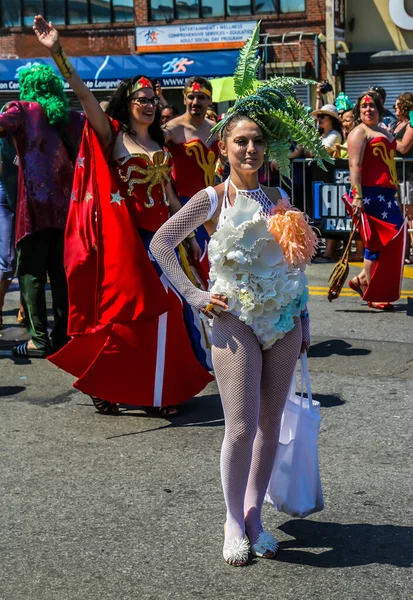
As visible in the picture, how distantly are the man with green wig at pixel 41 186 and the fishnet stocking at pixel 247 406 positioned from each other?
13.0 feet

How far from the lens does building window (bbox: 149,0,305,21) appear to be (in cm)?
2973

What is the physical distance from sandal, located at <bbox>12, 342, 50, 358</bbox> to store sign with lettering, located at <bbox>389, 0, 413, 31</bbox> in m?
21.9

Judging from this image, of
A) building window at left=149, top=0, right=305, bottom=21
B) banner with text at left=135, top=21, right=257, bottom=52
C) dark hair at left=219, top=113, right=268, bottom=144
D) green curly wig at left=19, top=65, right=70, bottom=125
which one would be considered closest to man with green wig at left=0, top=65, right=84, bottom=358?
green curly wig at left=19, top=65, right=70, bottom=125

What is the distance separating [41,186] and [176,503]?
12.0ft

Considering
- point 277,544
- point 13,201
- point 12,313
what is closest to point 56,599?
point 277,544

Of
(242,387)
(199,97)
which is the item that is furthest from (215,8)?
(242,387)

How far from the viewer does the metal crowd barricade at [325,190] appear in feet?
42.8

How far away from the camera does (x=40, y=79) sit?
7.38m

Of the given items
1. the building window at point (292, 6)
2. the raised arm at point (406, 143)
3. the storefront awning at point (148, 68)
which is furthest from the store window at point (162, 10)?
the raised arm at point (406, 143)

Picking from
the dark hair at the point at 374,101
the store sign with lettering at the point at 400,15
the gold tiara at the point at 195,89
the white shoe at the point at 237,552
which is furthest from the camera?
the store sign with lettering at the point at 400,15

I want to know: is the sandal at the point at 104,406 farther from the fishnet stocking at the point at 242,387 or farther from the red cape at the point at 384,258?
the red cape at the point at 384,258

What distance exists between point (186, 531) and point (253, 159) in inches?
61.2

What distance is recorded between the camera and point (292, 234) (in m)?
3.94

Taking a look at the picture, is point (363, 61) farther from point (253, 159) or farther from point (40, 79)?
point (253, 159)
